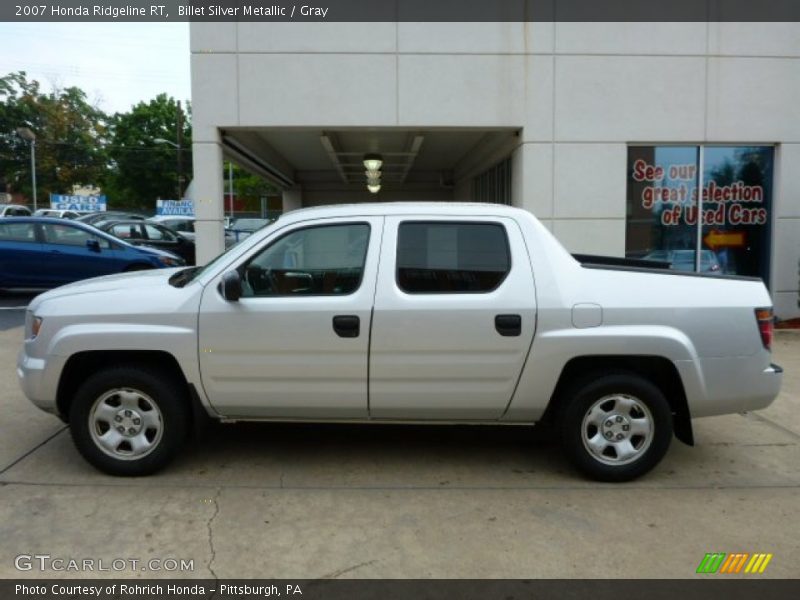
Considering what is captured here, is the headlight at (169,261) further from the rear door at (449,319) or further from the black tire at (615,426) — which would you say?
the black tire at (615,426)

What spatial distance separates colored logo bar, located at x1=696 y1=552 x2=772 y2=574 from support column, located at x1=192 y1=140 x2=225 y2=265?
25.1 ft

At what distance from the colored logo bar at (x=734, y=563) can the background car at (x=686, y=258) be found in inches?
279

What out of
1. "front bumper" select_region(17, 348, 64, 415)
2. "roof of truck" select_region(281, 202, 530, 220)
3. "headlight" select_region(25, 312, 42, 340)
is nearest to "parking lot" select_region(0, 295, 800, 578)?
"front bumper" select_region(17, 348, 64, 415)

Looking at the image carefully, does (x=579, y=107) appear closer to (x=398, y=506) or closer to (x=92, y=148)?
(x=398, y=506)

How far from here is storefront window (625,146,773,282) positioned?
9820mm

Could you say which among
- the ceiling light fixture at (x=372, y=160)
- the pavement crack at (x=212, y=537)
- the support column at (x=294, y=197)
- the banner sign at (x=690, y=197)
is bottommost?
the pavement crack at (x=212, y=537)

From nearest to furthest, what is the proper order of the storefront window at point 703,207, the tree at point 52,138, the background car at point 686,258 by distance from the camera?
the storefront window at point 703,207 < the background car at point 686,258 < the tree at point 52,138

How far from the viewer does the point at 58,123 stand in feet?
178

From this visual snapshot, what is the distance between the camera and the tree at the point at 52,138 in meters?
53.1

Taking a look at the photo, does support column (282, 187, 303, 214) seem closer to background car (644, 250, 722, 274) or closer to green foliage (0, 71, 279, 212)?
background car (644, 250, 722, 274)

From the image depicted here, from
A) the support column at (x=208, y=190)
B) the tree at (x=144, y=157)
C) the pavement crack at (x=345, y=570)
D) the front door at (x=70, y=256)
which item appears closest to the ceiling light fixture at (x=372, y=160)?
the support column at (x=208, y=190)

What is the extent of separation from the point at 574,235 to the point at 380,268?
606 centimetres

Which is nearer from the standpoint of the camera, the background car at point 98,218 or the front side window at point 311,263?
the front side window at point 311,263
